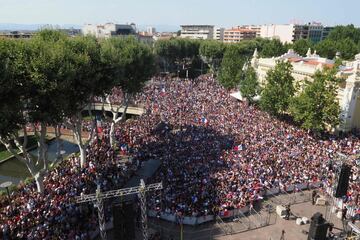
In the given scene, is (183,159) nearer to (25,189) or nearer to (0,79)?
(25,189)

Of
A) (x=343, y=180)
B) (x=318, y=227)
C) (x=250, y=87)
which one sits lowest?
(x=318, y=227)

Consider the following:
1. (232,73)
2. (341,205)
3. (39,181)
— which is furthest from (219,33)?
(39,181)

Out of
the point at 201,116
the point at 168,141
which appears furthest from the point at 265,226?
the point at 201,116

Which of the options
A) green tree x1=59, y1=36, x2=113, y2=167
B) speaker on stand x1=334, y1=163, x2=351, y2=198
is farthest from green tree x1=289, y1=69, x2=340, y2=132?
green tree x1=59, y1=36, x2=113, y2=167

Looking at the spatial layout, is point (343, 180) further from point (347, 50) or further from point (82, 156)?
point (347, 50)

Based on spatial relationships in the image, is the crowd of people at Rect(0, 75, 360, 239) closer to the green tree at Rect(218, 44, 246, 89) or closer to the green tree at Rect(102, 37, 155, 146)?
the green tree at Rect(102, 37, 155, 146)

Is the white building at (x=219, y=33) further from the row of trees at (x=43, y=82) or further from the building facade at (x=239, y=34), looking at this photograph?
the row of trees at (x=43, y=82)
